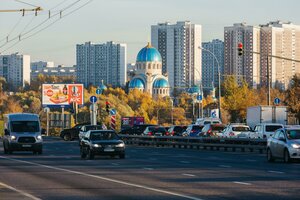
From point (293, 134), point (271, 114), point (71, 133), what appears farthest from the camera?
point (71, 133)

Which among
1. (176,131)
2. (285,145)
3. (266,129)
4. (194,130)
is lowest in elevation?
(285,145)

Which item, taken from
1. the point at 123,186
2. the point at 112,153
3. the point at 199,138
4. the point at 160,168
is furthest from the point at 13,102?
the point at 123,186

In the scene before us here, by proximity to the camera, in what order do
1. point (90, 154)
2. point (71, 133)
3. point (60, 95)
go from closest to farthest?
point (90, 154) < point (71, 133) < point (60, 95)

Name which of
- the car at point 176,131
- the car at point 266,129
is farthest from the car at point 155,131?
the car at point 266,129

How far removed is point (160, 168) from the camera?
35.6 meters

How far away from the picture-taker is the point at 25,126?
54.7m

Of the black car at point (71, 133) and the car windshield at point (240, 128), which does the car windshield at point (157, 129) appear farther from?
the car windshield at point (240, 128)

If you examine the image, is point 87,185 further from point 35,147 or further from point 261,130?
point 261,130

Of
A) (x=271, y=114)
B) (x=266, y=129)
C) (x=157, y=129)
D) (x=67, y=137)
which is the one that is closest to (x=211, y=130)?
(x=271, y=114)

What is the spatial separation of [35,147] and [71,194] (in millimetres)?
30665

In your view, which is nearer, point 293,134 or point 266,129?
point 293,134

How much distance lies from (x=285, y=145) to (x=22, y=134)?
1947cm

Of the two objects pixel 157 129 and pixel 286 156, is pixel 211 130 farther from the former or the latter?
pixel 286 156

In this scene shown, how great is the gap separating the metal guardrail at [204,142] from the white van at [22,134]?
11.8 m
